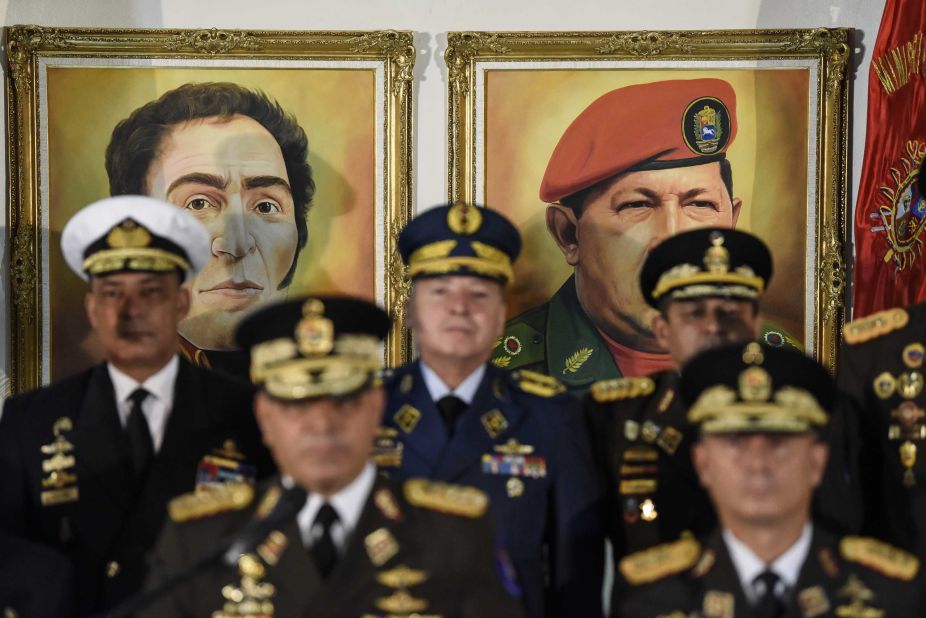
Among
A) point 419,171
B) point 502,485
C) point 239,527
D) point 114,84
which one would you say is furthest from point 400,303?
point 239,527

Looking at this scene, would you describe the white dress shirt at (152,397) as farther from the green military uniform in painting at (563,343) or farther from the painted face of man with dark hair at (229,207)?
the green military uniform in painting at (563,343)

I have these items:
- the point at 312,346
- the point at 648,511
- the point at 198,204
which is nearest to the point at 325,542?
the point at 312,346

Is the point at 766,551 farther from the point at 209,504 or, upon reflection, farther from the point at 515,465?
the point at 209,504

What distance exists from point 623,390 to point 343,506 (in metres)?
1.23

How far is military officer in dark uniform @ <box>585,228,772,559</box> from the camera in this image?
3.90 meters

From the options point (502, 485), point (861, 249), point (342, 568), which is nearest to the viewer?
point (342, 568)

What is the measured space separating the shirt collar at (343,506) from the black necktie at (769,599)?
826 mm

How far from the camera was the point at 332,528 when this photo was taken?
302 centimetres

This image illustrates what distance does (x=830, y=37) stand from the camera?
535 cm

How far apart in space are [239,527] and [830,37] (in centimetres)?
324

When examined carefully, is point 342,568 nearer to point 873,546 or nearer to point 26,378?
point 873,546

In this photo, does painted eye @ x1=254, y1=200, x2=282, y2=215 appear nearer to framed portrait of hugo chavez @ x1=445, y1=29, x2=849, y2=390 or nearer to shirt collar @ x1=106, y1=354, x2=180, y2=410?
framed portrait of hugo chavez @ x1=445, y1=29, x2=849, y2=390

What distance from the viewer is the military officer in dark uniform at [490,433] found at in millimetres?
3781

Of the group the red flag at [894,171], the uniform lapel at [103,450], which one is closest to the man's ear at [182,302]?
the uniform lapel at [103,450]
